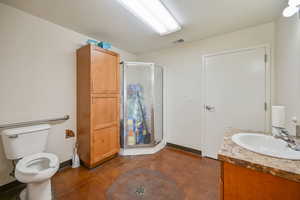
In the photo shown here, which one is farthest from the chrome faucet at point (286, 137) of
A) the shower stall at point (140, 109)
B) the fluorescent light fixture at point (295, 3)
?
the shower stall at point (140, 109)

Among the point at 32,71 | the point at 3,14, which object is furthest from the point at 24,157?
the point at 3,14

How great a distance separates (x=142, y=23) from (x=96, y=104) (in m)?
1.46

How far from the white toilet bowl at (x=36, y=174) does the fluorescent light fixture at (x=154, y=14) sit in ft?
6.57

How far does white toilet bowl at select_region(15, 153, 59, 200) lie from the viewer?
3.96ft

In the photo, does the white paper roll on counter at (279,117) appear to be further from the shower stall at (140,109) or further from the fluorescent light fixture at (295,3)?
the shower stall at (140,109)

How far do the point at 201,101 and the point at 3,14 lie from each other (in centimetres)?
316

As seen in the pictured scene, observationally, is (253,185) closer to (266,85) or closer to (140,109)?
(266,85)

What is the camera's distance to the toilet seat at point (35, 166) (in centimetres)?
120

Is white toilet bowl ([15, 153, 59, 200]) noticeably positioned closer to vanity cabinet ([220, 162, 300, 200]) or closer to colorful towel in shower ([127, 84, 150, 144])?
colorful towel in shower ([127, 84, 150, 144])

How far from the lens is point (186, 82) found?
2.63m

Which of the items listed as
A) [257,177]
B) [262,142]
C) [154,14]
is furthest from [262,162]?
[154,14]

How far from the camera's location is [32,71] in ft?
5.63

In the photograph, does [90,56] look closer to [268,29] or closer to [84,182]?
[84,182]

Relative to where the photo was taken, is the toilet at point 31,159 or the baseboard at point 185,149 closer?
the toilet at point 31,159
